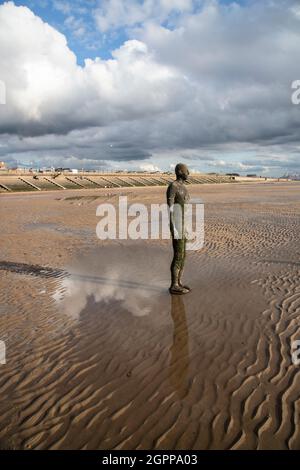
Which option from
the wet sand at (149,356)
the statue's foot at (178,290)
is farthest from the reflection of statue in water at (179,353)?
the statue's foot at (178,290)

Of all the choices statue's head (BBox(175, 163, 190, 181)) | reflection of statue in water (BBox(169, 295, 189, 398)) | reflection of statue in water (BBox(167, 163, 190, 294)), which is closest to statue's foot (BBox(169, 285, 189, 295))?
reflection of statue in water (BBox(167, 163, 190, 294))

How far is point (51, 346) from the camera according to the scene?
18.7 feet

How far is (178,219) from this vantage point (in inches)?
291

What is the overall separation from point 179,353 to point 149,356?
49cm

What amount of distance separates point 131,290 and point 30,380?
150 inches

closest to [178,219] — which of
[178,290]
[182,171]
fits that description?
[182,171]

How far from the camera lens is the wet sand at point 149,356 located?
369cm

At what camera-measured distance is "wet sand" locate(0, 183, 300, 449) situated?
369 cm

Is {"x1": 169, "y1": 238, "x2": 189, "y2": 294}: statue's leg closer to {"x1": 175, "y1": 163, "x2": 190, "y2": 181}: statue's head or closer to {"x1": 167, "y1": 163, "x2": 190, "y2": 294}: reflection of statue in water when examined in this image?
{"x1": 167, "y1": 163, "x2": 190, "y2": 294}: reflection of statue in water

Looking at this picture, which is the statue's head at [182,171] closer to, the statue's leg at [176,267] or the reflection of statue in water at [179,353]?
the statue's leg at [176,267]

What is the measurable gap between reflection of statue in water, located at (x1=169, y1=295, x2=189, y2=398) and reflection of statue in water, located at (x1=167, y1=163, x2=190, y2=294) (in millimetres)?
935

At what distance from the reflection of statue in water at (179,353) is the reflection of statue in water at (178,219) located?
A: 935 mm

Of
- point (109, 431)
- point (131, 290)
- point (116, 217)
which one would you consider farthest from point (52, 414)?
point (116, 217)

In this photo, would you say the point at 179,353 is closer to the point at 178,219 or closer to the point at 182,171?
the point at 178,219
